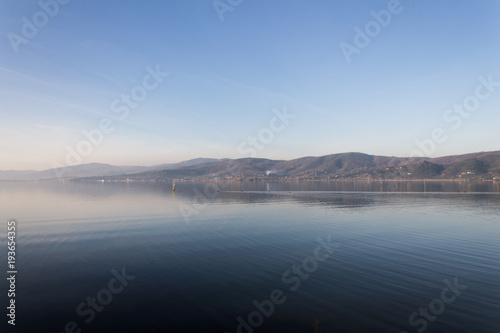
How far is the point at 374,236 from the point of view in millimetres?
31016

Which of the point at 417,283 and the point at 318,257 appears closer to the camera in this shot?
the point at 417,283

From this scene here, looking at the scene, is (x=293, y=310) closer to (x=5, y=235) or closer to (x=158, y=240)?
(x=158, y=240)

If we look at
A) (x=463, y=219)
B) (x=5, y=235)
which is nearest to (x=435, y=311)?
(x=463, y=219)

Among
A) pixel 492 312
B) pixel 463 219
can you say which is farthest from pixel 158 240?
pixel 463 219

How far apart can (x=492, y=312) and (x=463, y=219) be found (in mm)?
36381

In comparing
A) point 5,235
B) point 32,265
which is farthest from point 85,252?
point 5,235

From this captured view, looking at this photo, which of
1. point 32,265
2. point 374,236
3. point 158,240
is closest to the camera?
point 32,265

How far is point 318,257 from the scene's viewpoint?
23.0 meters

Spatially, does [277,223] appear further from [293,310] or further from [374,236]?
[293,310]

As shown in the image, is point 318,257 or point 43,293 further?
point 318,257

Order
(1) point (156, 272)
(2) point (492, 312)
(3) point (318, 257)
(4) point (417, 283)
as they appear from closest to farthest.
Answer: (2) point (492, 312)
(4) point (417, 283)
(1) point (156, 272)
(3) point (318, 257)

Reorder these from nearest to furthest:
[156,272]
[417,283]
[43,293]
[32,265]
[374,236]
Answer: [43,293], [417,283], [156,272], [32,265], [374,236]

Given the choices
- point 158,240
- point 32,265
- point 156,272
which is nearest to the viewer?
point 156,272

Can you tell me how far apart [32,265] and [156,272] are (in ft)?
33.6
